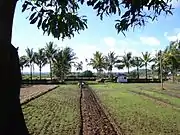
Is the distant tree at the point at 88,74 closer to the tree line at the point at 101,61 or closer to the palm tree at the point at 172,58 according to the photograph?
the tree line at the point at 101,61

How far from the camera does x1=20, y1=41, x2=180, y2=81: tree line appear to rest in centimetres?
8150

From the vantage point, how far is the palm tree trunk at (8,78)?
4.66 m

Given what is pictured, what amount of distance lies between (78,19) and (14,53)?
928 millimetres

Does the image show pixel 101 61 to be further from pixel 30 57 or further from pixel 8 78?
pixel 8 78

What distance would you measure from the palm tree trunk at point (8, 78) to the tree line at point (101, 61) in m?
75.3

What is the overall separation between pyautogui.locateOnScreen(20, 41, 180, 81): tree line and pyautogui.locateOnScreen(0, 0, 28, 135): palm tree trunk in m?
75.3

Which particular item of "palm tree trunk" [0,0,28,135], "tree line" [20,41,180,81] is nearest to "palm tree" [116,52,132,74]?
"tree line" [20,41,180,81]

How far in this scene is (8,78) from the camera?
187 inches

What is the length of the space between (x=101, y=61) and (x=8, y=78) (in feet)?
358

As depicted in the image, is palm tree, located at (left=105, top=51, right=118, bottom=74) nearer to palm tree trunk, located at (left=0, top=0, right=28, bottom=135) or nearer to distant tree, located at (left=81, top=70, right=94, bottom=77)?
distant tree, located at (left=81, top=70, right=94, bottom=77)

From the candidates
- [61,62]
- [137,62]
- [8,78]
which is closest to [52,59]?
[61,62]

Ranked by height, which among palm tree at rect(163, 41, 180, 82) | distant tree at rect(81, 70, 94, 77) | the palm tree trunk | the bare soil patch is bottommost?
the bare soil patch

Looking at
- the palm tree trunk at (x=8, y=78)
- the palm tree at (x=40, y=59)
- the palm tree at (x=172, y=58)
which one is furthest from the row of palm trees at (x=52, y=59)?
the palm tree trunk at (x=8, y=78)

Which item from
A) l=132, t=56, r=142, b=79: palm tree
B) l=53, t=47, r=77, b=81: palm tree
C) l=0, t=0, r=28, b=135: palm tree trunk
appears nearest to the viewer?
l=0, t=0, r=28, b=135: palm tree trunk
